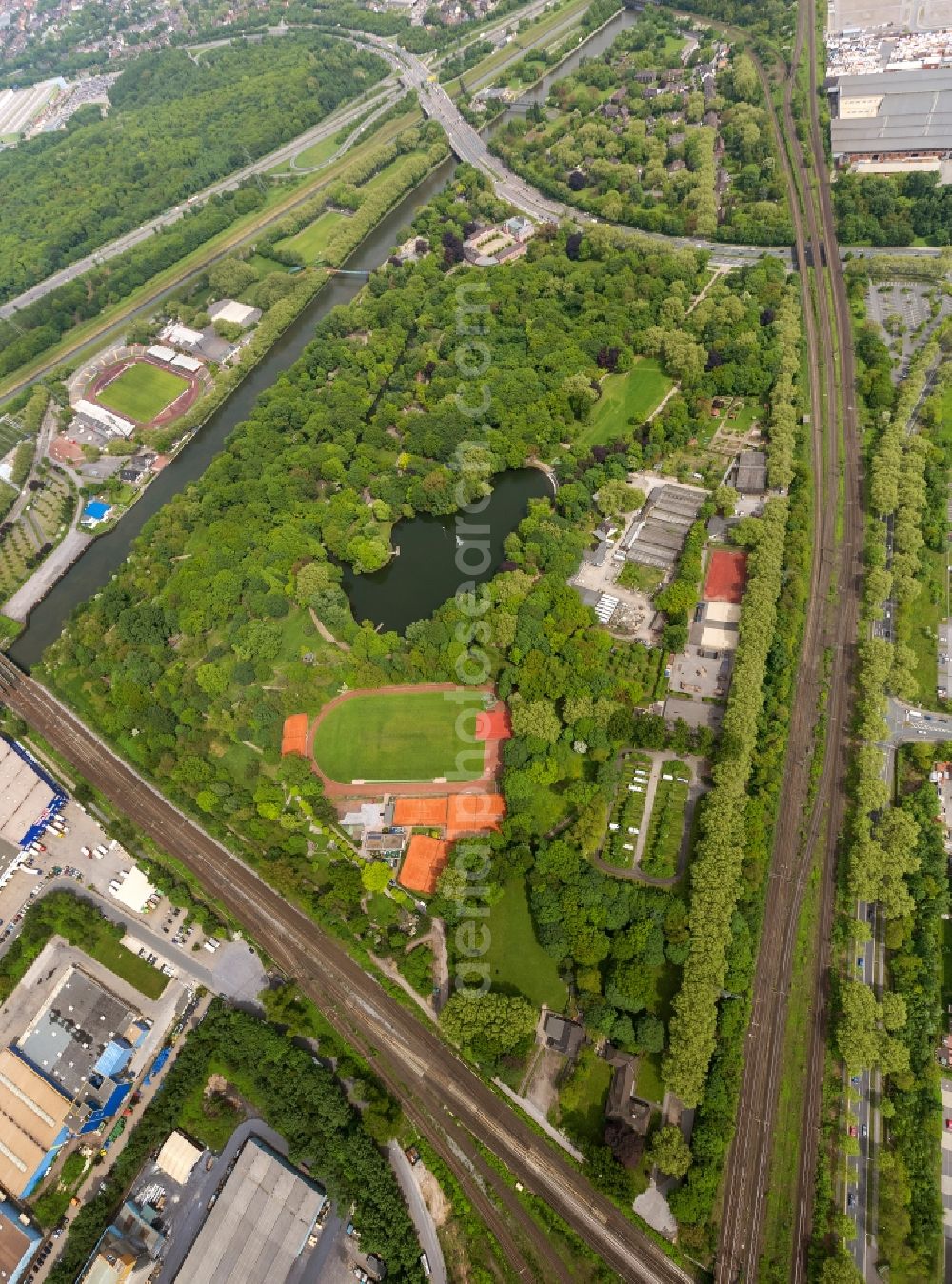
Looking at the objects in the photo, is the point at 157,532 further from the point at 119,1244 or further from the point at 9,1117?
the point at 119,1244

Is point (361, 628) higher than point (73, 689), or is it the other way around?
point (361, 628)

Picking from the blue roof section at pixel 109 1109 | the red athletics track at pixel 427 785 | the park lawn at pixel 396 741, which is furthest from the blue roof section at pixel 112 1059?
the park lawn at pixel 396 741

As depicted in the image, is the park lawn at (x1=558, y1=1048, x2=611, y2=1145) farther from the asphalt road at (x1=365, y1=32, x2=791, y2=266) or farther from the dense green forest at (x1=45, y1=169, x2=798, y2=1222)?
the asphalt road at (x1=365, y1=32, x2=791, y2=266)

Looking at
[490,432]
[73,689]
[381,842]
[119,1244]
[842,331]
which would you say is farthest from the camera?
[842,331]

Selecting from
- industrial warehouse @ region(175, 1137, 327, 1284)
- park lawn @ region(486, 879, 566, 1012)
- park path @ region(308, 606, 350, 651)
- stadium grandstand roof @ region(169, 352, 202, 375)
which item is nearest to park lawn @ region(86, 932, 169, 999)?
industrial warehouse @ region(175, 1137, 327, 1284)

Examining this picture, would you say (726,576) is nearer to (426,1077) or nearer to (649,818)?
(649,818)

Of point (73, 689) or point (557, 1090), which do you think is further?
point (73, 689)

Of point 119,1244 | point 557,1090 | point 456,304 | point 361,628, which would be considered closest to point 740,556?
point 361,628

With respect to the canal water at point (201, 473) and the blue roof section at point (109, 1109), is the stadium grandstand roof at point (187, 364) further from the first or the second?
the blue roof section at point (109, 1109)
